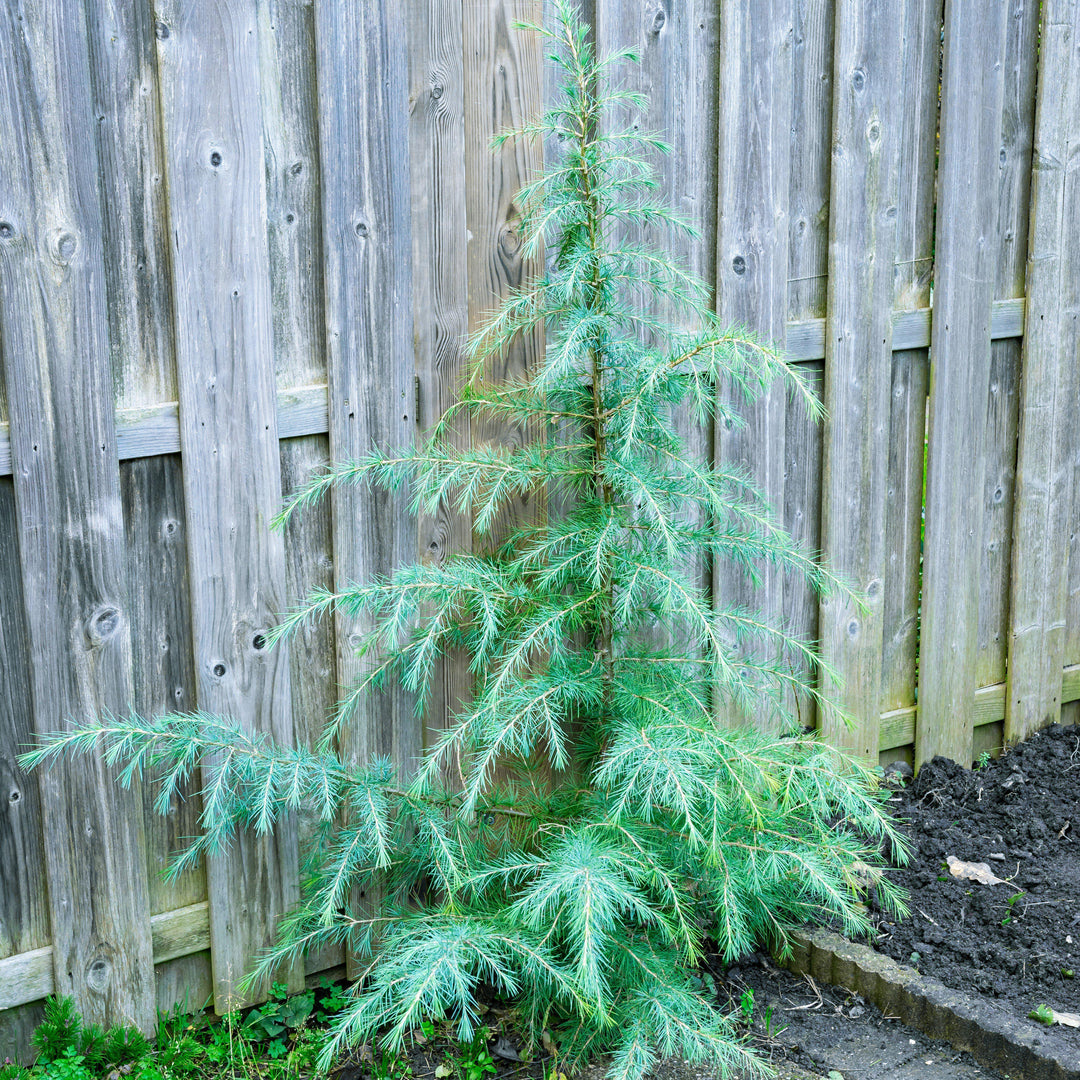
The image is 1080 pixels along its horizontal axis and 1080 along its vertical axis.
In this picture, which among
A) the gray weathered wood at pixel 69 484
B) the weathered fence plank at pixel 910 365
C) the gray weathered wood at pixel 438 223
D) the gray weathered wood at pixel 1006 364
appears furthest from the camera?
the gray weathered wood at pixel 1006 364

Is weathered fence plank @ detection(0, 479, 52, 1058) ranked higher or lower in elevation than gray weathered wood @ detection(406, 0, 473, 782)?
lower

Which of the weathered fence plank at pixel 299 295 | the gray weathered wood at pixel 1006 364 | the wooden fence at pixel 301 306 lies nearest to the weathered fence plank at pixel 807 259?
the wooden fence at pixel 301 306

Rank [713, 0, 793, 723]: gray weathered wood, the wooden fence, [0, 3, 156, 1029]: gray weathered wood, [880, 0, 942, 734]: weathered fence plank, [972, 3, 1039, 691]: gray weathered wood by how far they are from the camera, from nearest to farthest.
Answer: [0, 3, 156, 1029]: gray weathered wood
the wooden fence
[713, 0, 793, 723]: gray weathered wood
[880, 0, 942, 734]: weathered fence plank
[972, 3, 1039, 691]: gray weathered wood

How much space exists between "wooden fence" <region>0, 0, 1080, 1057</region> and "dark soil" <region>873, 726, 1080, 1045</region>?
1.31ft

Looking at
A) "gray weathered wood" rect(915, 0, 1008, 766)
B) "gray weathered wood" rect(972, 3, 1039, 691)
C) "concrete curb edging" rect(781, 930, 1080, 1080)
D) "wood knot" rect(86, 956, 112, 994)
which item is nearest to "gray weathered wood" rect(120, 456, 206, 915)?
"wood knot" rect(86, 956, 112, 994)

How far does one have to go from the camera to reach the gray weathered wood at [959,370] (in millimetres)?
3451

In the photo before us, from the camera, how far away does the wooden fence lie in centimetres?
234

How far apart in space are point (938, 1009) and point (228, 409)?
2.06m

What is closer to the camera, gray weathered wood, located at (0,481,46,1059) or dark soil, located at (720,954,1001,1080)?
gray weathered wood, located at (0,481,46,1059)

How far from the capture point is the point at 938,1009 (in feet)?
8.59

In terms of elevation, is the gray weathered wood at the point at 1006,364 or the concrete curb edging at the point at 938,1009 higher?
the gray weathered wood at the point at 1006,364

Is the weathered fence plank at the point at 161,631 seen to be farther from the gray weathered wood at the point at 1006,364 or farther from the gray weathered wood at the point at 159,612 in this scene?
the gray weathered wood at the point at 1006,364

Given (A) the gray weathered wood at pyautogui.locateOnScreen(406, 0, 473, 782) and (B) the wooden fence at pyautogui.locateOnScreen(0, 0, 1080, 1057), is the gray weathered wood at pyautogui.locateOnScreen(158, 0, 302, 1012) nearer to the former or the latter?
(B) the wooden fence at pyautogui.locateOnScreen(0, 0, 1080, 1057)

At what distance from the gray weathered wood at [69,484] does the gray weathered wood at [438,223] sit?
711 mm
